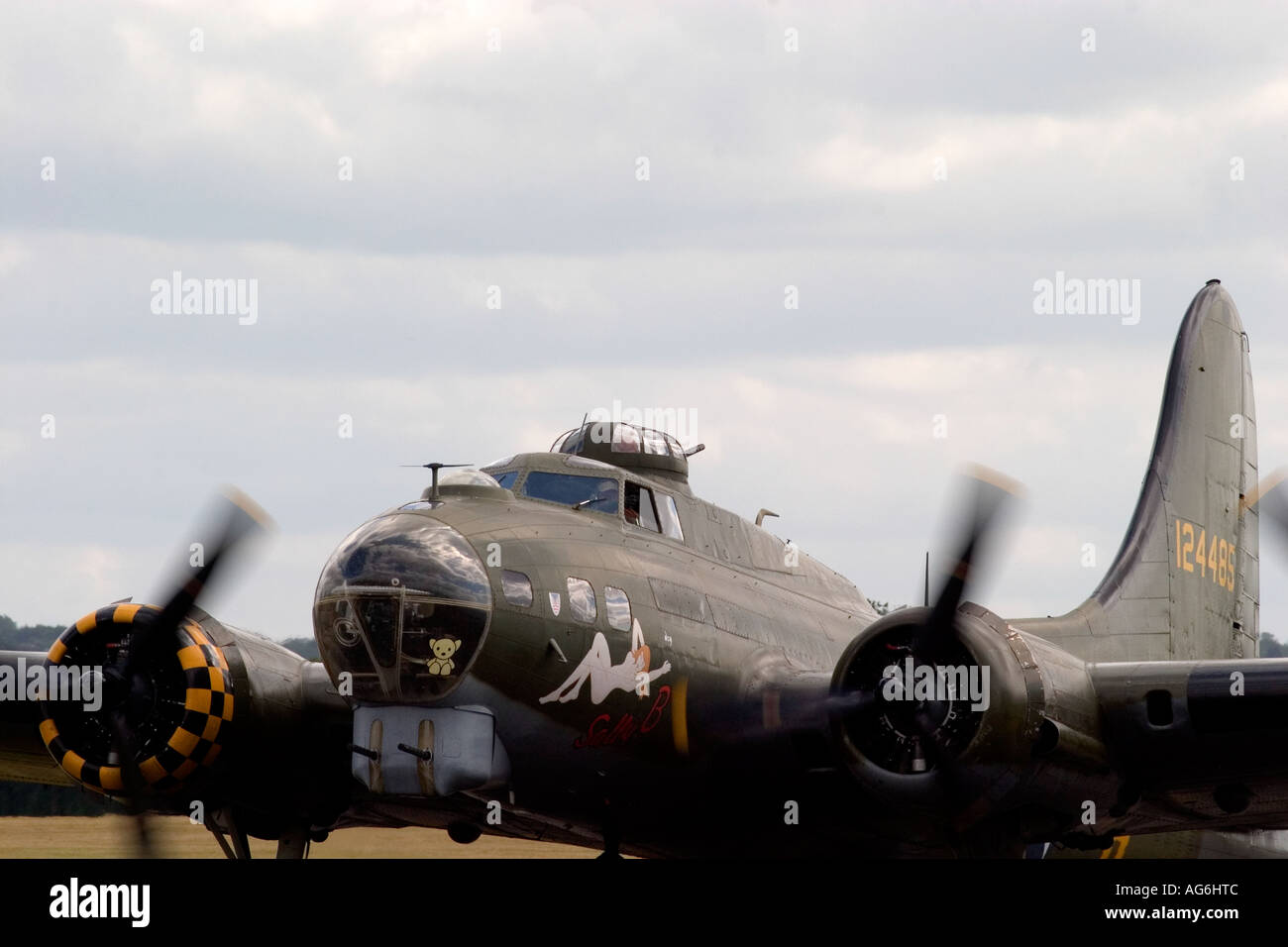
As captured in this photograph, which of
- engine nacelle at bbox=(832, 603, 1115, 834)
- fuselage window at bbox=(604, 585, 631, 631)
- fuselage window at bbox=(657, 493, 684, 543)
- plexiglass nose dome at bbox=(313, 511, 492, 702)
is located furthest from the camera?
fuselage window at bbox=(657, 493, 684, 543)

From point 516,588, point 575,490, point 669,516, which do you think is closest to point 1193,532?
point 669,516

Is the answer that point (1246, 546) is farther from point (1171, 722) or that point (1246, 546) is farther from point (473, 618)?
point (473, 618)

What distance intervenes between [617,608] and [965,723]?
3.34 m

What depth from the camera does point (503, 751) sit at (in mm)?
15289

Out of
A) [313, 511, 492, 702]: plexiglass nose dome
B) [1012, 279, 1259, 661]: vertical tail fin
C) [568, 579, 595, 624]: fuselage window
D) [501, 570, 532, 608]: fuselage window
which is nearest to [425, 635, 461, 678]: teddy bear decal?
[313, 511, 492, 702]: plexiglass nose dome

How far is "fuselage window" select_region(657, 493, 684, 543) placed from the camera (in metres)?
18.0

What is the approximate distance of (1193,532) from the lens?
2333cm

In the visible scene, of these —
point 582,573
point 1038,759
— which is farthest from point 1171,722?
point 582,573

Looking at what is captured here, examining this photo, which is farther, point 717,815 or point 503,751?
point 717,815

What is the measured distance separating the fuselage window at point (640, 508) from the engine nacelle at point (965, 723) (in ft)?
8.59

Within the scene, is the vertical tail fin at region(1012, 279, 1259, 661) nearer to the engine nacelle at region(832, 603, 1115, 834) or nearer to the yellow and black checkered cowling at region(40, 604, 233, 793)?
the engine nacelle at region(832, 603, 1115, 834)

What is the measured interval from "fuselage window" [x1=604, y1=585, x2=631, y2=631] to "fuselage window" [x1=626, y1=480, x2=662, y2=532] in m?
1.37

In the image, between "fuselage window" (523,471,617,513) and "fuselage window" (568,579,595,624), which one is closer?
"fuselage window" (568,579,595,624)
